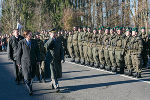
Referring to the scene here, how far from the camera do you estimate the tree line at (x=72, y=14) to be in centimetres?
2739

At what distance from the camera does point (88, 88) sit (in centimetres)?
838

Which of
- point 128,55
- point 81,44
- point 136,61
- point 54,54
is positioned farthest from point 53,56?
Result: point 81,44

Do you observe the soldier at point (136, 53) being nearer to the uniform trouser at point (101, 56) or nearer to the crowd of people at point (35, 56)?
the uniform trouser at point (101, 56)

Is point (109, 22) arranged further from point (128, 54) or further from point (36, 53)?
point (36, 53)

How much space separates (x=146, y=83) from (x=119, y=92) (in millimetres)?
1665

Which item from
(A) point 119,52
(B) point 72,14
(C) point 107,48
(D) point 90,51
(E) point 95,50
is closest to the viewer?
(A) point 119,52

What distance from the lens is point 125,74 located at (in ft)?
35.1

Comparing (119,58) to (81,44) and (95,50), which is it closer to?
(95,50)

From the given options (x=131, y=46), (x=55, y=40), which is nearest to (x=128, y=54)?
(x=131, y=46)

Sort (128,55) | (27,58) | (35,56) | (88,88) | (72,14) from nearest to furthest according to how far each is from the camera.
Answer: (27,58), (35,56), (88,88), (128,55), (72,14)

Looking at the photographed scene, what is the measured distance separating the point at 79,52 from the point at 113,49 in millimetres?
3799

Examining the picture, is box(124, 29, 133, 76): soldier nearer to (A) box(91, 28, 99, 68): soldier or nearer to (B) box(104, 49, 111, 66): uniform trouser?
(B) box(104, 49, 111, 66): uniform trouser

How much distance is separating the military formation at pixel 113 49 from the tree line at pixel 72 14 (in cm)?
1119

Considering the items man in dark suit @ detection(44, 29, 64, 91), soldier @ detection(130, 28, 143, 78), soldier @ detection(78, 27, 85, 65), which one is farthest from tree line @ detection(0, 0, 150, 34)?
man in dark suit @ detection(44, 29, 64, 91)
